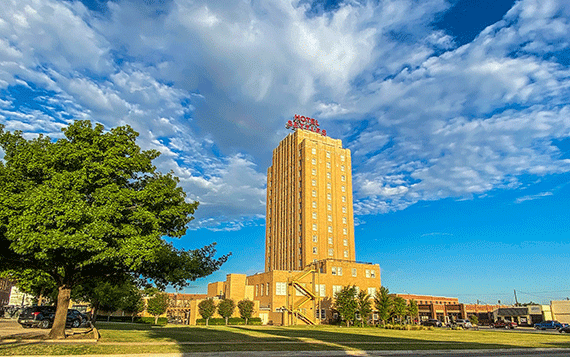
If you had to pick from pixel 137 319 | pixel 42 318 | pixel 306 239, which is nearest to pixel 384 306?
pixel 306 239

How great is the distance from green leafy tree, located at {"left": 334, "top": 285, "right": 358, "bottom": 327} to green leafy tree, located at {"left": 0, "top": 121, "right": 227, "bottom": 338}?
40923mm

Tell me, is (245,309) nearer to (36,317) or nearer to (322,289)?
(322,289)

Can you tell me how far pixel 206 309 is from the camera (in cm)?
5847

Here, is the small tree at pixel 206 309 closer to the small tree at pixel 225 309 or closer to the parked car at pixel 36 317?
the small tree at pixel 225 309

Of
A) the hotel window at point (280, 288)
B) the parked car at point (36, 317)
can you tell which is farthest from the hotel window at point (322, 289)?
the parked car at point (36, 317)

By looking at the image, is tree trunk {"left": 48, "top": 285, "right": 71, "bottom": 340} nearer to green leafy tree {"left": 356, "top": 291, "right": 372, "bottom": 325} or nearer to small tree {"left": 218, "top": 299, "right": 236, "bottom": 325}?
small tree {"left": 218, "top": 299, "right": 236, "bottom": 325}

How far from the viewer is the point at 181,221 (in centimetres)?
2264

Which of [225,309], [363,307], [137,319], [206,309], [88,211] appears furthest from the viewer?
[137,319]

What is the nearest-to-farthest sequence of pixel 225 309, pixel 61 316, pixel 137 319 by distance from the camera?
pixel 61 316, pixel 225 309, pixel 137 319

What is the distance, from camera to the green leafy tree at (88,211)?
16.8 metres

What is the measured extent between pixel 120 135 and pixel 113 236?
6063mm

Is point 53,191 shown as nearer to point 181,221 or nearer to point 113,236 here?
point 113,236

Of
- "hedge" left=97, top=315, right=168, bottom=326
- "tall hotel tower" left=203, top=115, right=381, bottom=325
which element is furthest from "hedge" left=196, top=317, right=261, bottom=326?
"hedge" left=97, top=315, right=168, bottom=326

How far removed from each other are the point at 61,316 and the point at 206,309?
39.7m
